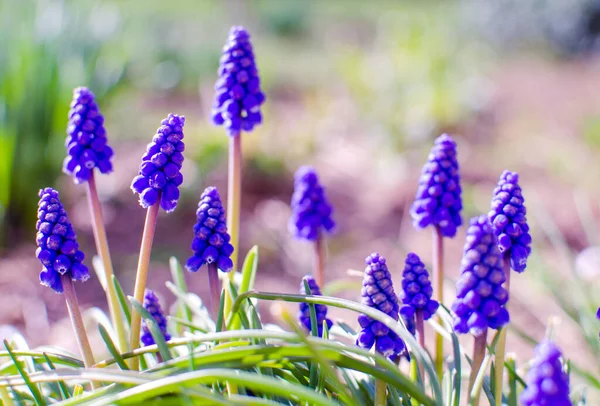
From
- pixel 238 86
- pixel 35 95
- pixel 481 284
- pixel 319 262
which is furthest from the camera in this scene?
pixel 35 95

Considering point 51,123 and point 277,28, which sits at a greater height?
point 277,28

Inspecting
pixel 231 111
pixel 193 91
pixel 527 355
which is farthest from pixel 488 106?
pixel 231 111

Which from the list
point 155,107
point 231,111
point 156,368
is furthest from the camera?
point 155,107

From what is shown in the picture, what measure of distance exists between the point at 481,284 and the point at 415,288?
12.7 inches

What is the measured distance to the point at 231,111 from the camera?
2.04 meters

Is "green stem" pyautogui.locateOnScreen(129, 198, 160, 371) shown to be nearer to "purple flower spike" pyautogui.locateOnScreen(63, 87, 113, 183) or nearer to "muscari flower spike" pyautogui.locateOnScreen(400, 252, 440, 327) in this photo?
"purple flower spike" pyautogui.locateOnScreen(63, 87, 113, 183)

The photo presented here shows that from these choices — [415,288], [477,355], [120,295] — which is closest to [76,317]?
[120,295]

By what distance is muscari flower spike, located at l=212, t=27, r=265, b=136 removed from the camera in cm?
200

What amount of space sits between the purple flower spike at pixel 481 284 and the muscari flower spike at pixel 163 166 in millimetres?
757

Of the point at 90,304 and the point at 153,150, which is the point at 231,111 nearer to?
the point at 153,150

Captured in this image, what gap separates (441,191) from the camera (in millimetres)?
1959

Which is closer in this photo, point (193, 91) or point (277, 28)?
point (193, 91)

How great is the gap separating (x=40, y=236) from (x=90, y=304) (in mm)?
2428

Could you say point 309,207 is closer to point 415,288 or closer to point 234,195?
point 234,195
